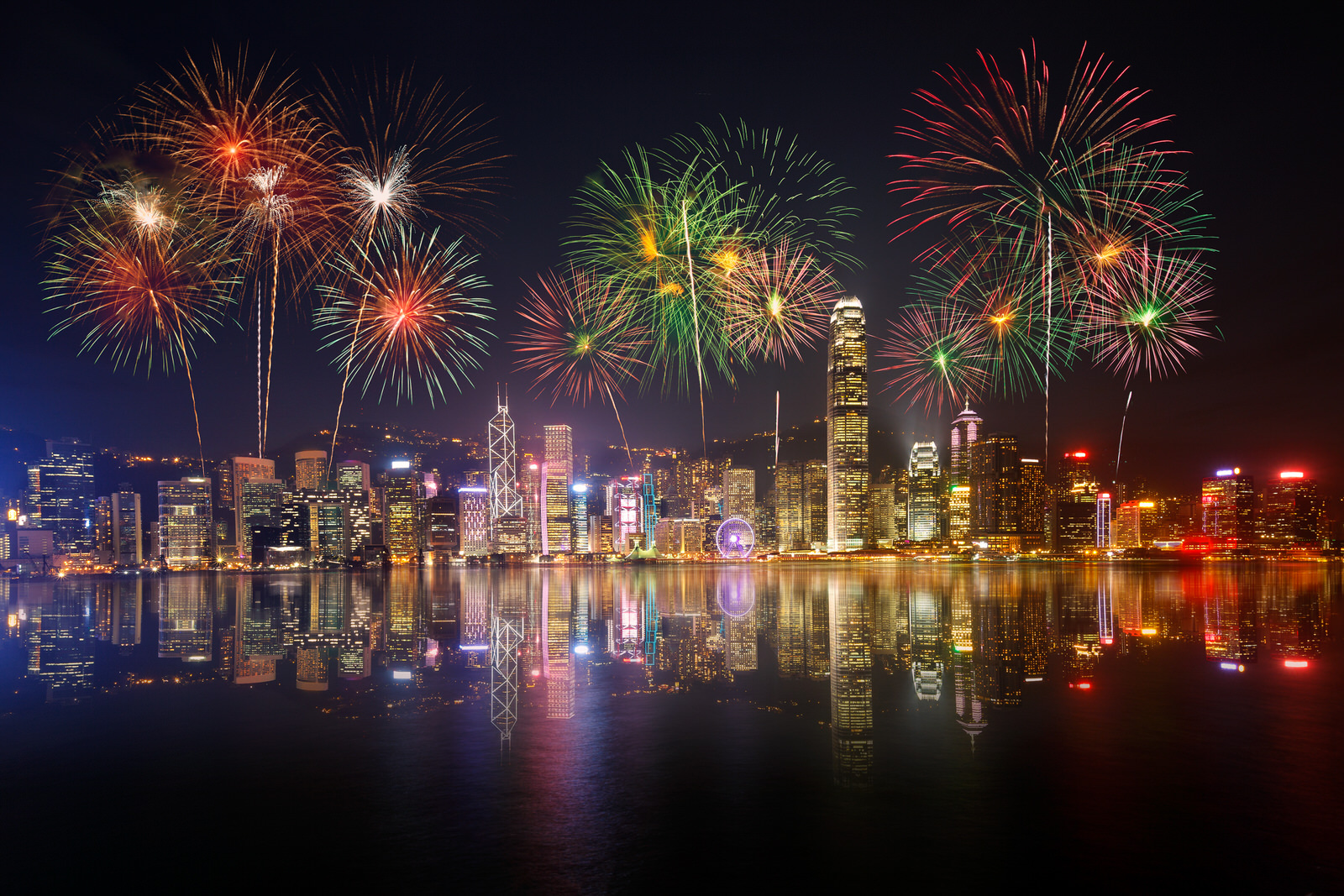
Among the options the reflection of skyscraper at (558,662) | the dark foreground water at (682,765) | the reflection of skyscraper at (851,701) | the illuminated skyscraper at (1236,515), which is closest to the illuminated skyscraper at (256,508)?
the reflection of skyscraper at (558,662)

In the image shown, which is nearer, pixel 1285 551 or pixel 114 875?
pixel 114 875

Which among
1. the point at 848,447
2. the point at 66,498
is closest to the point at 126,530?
the point at 66,498

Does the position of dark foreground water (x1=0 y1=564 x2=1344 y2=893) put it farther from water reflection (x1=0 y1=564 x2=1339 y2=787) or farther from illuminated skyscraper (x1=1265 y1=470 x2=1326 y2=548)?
illuminated skyscraper (x1=1265 y1=470 x2=1326 y2=548)

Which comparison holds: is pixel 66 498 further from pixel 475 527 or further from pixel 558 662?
pixel 558 662

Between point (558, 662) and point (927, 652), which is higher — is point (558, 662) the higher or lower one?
the higher one

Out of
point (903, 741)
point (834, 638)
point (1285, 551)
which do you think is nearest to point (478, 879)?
point (903, 741)

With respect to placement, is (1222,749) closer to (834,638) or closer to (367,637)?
(834,638)
